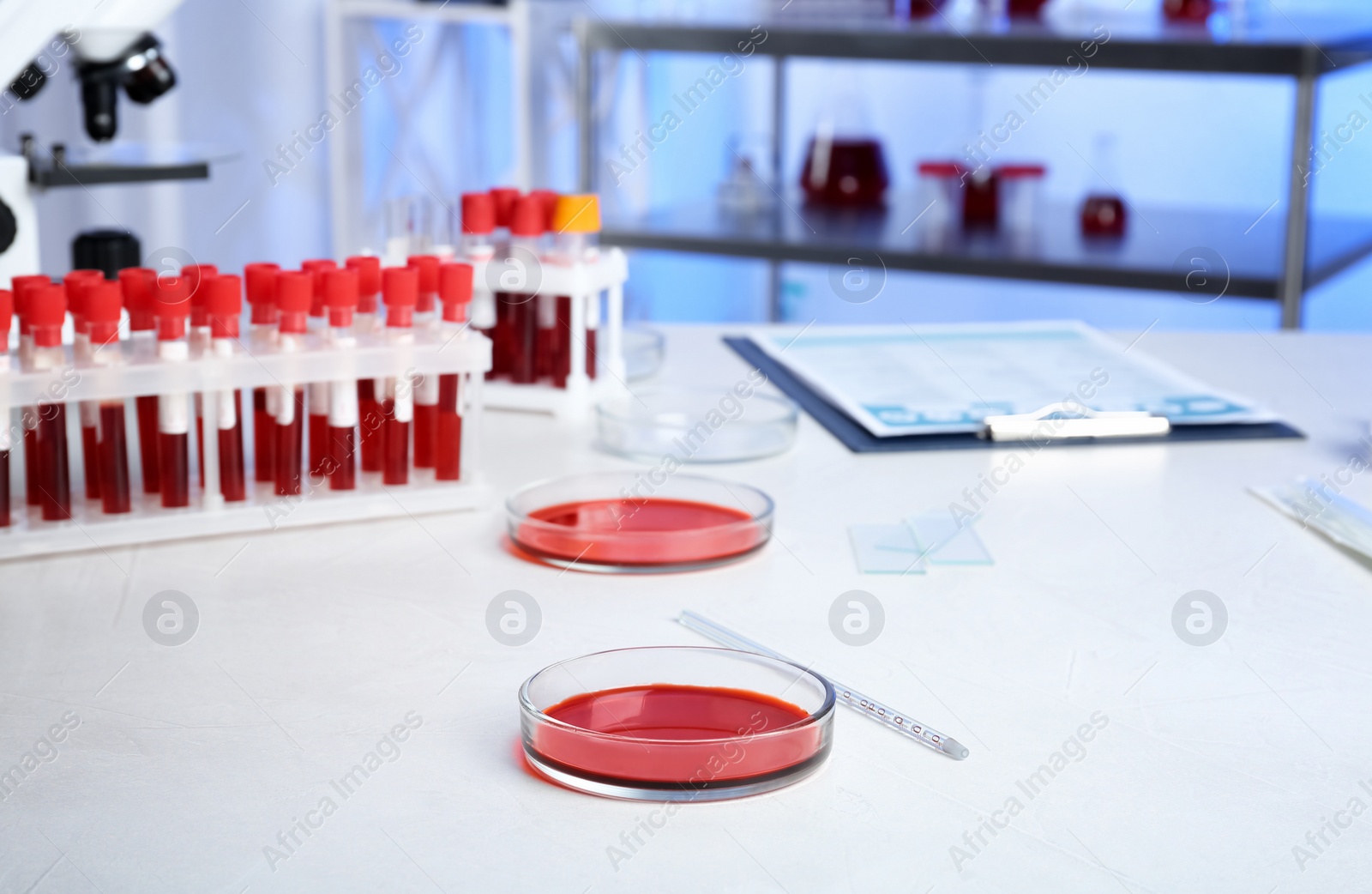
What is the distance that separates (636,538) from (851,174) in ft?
6.84

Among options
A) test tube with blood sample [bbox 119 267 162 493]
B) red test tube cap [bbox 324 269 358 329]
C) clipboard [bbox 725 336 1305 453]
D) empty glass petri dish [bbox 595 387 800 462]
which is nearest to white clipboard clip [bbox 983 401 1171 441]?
clipboard [bbox 725 336 1305 453]

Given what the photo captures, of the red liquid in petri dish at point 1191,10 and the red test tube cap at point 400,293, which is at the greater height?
the red liquid in petri dish at point 1191,10

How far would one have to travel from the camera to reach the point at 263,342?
0.85m

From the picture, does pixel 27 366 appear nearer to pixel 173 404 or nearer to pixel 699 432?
pixel 173 404

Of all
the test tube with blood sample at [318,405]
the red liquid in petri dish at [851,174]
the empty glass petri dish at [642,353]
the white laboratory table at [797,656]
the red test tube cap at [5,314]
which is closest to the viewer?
the white laboratory table at [797,656]

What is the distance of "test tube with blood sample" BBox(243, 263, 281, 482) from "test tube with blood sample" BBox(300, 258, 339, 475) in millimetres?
23

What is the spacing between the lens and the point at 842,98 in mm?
2783

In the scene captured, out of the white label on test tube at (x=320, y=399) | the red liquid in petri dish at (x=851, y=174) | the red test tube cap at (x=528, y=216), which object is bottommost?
the white label on test tube at (x=320, y=399)

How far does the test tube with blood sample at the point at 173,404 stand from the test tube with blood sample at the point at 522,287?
0.99 ft

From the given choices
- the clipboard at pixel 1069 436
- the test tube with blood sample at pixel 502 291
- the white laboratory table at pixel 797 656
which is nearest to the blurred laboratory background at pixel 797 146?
the clipboard at pixel 1069 436

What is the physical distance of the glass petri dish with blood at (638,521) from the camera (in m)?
0.78

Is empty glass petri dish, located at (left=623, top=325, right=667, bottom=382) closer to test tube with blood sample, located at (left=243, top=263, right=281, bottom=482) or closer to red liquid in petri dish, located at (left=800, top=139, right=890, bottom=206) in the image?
test tube with blood sample, located at (left=243, top=263, right=281, bottom=482)

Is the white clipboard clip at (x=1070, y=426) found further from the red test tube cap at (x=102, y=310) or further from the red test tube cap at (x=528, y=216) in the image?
the red test tube cap at (x=102, y=310)

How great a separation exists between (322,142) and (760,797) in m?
2.26
